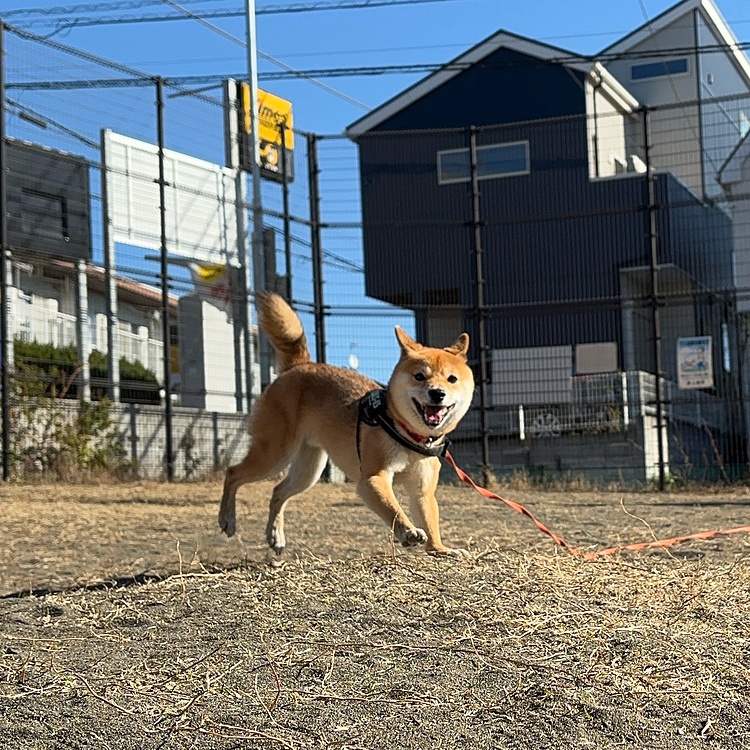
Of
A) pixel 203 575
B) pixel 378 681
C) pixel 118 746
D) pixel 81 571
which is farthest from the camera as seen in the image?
pixel 81 571

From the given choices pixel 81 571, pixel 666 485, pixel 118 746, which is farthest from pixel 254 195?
pixel 118 746

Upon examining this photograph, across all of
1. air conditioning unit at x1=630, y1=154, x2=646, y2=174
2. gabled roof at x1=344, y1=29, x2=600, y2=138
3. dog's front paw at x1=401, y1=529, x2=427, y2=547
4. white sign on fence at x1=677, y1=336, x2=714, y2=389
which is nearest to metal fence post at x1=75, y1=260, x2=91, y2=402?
white sign on fence at x1=677, y1=336, x2=714, y2=389

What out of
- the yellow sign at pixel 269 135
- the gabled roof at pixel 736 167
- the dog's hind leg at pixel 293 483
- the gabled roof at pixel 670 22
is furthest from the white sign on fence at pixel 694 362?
the gabled roof at pixel 670 22

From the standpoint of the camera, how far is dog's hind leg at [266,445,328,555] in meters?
6.26

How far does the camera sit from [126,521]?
7914mm

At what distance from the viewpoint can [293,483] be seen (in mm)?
6492

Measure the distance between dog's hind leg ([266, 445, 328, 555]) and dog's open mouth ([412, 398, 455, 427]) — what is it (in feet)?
3.63

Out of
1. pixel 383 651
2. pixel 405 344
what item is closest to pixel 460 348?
pixel 405 344

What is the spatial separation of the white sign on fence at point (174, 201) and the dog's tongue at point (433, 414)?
7.46m

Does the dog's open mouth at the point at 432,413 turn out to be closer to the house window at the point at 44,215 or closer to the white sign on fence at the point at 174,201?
the house window at the point at 44,215

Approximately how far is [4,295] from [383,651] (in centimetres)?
828

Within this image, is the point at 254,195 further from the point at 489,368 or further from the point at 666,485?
the point at 666,485

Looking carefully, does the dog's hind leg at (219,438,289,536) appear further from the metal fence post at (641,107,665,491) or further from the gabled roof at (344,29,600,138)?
the gabled roof at (344,29,600,138)

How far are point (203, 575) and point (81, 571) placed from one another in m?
1.19
